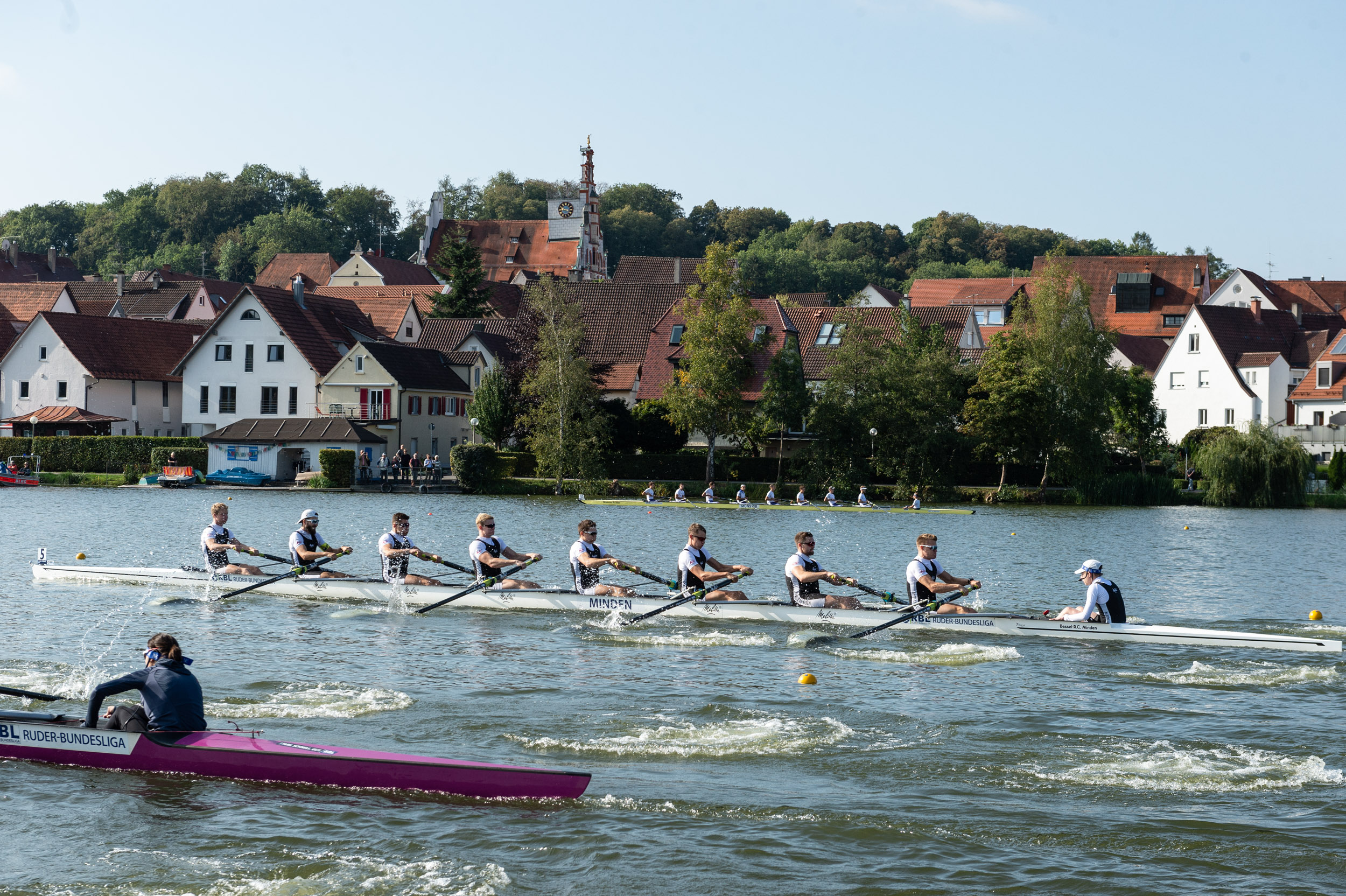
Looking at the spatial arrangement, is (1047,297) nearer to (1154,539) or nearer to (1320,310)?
(1154,539)

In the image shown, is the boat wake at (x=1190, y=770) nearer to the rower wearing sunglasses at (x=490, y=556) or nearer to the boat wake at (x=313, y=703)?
the boat wake at (x=313, y=703)

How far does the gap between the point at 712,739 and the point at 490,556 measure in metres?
8.19

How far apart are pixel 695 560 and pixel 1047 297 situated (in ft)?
140

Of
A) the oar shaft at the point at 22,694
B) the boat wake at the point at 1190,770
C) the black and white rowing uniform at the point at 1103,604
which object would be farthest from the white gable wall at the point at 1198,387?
the oar shaft at the point at 22,694

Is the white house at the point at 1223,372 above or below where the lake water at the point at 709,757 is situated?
above

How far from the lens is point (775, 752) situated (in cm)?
1159

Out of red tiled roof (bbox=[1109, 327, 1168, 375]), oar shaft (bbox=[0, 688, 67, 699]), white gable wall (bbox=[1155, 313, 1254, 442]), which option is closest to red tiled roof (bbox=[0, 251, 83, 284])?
red tiled roof (bbox=[1109, 327, 1168, 375])

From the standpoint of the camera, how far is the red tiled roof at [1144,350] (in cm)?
7538

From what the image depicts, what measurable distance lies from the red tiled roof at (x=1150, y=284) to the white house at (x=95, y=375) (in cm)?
5585

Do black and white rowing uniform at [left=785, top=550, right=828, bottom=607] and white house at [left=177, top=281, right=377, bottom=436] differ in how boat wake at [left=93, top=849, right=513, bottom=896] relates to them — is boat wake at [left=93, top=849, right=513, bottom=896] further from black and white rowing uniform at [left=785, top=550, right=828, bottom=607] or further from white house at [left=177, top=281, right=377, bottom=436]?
white house at [left=177, top=281, right=377, bottom=436]

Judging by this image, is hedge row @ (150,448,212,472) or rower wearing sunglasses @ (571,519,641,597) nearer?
rower wearing sunglasses @ (571,519,641,597)

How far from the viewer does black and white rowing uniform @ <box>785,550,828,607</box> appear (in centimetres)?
1766

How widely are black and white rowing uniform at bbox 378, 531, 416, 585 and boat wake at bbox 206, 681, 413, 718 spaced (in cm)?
567

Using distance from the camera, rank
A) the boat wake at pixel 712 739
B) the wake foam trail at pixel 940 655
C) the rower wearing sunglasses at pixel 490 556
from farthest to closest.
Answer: the rower wearing sunglasses at pixel 490 556 < the wake foam trail at pixel 940 655 < the boat wake at pixel 712 739
